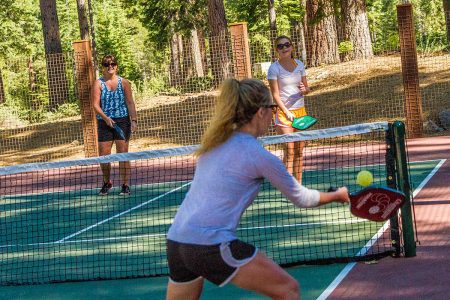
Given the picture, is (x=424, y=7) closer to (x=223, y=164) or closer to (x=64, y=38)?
(x=64, y=38)

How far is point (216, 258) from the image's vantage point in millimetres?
4699

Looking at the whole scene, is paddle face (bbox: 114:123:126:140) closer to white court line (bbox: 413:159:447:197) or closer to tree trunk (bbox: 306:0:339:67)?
white court line (bbox: 413:159:447:197)

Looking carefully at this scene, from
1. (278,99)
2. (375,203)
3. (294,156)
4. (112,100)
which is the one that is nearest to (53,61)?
(112,100)

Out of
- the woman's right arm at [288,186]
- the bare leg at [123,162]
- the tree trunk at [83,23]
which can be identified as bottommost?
the bare leg at [123,162]

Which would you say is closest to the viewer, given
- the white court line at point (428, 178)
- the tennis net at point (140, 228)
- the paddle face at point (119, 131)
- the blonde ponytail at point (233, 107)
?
the blonde ponytail at point (233, 107)

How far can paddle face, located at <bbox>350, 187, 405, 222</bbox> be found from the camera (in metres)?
5.39

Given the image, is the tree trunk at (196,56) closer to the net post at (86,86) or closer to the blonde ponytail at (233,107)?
the net post at (86,86)

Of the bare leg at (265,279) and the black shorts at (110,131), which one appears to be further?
the black shorts at (110,131)

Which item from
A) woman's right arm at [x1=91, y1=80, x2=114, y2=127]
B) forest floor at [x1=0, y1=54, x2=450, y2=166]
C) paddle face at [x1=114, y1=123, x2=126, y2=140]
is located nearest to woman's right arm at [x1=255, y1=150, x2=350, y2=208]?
woman's right arm at [x1=91, y1=80, x2=114, y2=127]

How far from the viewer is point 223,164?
4.77m

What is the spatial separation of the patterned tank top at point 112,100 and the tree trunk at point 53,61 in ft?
29.3

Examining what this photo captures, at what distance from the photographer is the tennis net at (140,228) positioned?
28.6 feet

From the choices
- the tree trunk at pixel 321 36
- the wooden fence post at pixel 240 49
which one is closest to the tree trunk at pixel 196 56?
the tree trunk at pixel 321 36

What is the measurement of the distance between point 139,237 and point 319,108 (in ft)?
43.0
